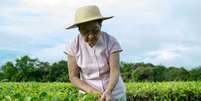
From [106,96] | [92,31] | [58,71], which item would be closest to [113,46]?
[92,31]

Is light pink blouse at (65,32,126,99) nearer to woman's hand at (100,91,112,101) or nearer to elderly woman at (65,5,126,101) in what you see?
elderly woman at (65,5,126,101)

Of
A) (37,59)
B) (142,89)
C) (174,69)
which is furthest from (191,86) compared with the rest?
(37,59)

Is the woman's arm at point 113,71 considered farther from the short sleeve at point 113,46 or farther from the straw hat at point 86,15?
the straw hat at point 86,15

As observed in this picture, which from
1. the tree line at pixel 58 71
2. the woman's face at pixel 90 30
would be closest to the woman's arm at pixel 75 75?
the woman's face at pixel 90 30

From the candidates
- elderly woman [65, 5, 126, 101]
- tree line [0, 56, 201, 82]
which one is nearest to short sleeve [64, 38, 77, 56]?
elderly woman [65, 5, 126, 101]

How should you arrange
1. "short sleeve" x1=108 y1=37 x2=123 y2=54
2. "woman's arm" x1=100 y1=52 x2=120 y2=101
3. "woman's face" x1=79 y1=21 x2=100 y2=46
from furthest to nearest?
1. "short sleeve" x1=108 y1=37 x2=123 y2=54
2. "woman's arm" x1=100 y1=52 x2=120 y2=101
3. "woman's face" x1=79 y1=21 x2=100 y2=46

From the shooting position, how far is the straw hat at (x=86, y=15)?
596cm

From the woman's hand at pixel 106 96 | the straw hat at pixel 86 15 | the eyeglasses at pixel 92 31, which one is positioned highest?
the straw hat at pixel 86 15

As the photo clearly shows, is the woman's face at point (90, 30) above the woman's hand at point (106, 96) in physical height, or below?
above

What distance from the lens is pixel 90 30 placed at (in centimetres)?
591

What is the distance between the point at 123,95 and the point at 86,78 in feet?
1.38

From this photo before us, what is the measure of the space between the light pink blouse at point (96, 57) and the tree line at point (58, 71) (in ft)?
44.4

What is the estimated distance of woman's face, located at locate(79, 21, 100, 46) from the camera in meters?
5.91

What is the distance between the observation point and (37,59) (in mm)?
21219
